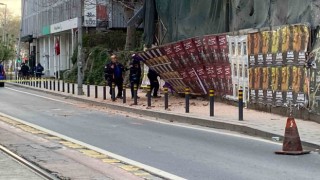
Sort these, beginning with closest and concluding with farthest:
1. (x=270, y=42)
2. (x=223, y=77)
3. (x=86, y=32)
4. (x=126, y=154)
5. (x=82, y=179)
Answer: (x=82, y=179), (x=126, y=154), (x=270, y=42), (x=223, y=77), (x=86, y=32)

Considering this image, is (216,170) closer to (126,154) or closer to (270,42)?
(126,154)

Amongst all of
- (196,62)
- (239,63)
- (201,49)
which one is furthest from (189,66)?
(239,63)

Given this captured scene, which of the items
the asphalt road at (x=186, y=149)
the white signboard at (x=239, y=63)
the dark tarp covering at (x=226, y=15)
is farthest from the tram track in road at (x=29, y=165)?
the white signboard at (x=239, y=63)

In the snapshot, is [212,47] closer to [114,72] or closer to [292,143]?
[114,72]

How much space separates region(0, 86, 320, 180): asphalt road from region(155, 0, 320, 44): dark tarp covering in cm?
446

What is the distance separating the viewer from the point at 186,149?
10.7 m

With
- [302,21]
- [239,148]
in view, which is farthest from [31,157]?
[302,21]

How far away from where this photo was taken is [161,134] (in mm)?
13180

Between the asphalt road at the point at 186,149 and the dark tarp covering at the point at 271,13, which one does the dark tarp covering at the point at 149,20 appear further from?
the asphalt road at the point at 186,149

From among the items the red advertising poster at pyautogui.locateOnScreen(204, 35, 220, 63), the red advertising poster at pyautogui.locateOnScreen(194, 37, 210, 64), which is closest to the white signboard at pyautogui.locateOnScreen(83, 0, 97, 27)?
the red advertising poster at pyautogui.locateOnScreen(194, 37, 210, 64)

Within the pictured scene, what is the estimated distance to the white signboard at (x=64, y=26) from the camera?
49.6 meters

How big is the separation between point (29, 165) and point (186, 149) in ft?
11.0

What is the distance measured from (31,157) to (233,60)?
10568 millimetres

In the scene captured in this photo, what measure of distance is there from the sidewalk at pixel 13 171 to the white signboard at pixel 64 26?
4020cm
